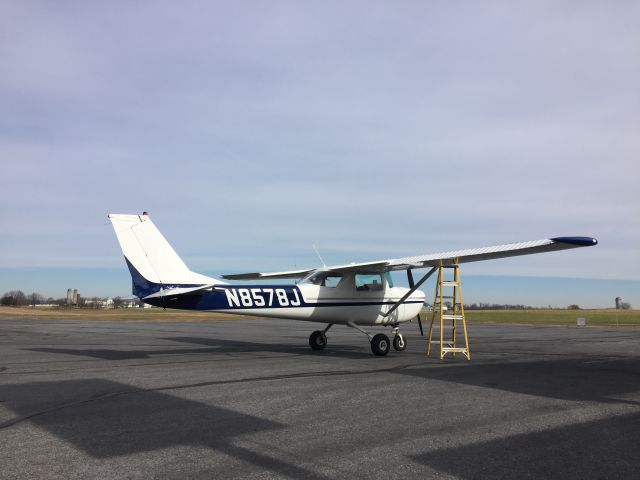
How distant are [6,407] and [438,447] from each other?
6683mm

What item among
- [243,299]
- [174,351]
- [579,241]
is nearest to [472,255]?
[579,241]

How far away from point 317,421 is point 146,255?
9168 millimetres

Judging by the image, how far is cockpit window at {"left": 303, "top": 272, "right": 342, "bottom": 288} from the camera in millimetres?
17016

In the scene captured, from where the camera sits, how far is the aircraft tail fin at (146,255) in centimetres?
1429

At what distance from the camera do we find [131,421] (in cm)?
698

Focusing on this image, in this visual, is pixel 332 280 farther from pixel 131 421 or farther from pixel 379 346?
pixel 131 421

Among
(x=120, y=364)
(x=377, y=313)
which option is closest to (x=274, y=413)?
(x=120, y=364)

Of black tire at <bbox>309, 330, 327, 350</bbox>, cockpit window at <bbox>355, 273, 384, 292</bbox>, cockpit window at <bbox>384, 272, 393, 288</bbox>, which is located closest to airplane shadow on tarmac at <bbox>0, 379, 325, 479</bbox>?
black tire at <bbox>309, 330, 327, 350</bbox>

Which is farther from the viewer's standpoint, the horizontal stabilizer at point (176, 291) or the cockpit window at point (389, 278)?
the cockpit window at point (389, 278)

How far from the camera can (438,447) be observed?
5.80 meters

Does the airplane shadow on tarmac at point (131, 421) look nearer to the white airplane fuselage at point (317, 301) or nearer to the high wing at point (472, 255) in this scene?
the white airplane fuselage at point (317, 301)

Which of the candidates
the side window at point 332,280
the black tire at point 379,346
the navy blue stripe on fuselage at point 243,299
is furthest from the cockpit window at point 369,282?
the black tire at point 379,346

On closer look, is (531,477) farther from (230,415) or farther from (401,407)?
(230,415)

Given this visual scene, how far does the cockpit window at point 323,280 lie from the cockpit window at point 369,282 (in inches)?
29.7
